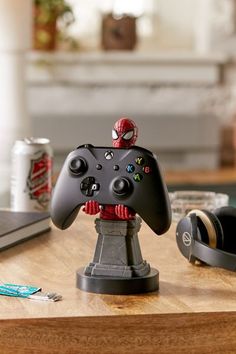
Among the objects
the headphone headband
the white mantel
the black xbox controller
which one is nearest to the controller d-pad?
the black xbox controller

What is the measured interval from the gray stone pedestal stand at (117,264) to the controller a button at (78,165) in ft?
0.24

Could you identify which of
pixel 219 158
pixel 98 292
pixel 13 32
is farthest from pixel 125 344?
pixel 219 158

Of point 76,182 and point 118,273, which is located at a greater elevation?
point 76,182

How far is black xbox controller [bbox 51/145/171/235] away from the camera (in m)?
1.24

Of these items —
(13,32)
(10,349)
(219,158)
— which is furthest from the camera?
(219,158)

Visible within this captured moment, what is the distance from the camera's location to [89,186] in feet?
4.16

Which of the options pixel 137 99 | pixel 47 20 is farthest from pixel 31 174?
pixel 137 99

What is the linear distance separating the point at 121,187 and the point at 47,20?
402cm

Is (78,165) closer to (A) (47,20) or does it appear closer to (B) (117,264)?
(B) (117,264)

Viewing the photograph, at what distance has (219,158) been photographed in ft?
18.6

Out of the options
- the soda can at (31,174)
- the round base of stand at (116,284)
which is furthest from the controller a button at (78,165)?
the soda can at (31,174)

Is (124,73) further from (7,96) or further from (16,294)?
(16,294)

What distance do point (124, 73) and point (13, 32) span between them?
1.31m

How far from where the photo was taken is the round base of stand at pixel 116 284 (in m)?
1.28
